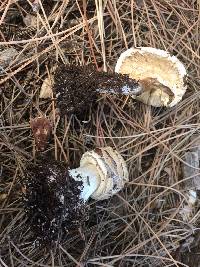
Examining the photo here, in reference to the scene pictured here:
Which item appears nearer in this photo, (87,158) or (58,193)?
(58,193)

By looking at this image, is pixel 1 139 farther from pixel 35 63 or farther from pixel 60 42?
pixel 60 42

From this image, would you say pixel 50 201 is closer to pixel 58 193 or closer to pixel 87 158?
pixel 58 193

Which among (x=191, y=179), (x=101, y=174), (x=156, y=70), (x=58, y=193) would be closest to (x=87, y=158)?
(x=101, y=174)

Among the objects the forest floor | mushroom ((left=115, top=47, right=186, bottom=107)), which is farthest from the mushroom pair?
the forest floor

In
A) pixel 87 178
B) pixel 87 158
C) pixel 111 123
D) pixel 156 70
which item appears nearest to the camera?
pixel 87 178

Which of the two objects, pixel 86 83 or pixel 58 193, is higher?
pixel 86 83

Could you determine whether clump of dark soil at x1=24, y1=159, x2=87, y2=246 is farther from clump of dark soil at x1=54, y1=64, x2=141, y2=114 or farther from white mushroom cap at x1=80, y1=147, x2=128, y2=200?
clump of dark soil at x1=54, y1=64, x2=141, y2=114

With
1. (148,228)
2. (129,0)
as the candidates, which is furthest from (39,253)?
(129,0)
